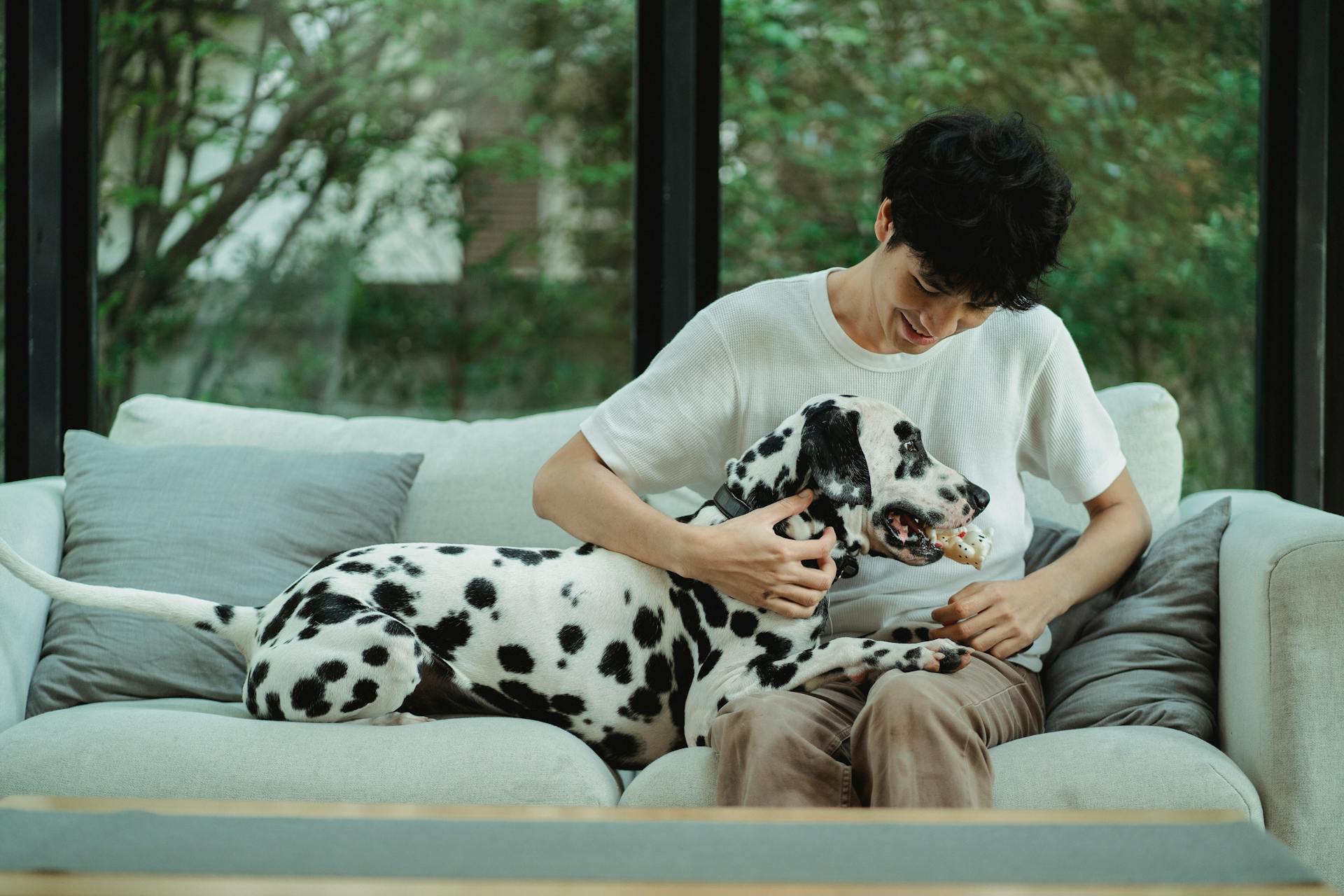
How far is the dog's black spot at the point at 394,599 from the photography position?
2.04 meters

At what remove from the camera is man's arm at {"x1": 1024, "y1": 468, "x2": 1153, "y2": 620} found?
6.77ft

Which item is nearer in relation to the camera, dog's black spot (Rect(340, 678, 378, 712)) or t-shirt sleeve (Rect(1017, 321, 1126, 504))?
dog's black spot (Rect(340, 678, 378, 712))

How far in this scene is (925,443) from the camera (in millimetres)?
2125

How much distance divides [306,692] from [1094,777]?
137cm

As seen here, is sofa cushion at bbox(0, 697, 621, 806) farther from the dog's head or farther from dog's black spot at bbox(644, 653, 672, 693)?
the dog's head

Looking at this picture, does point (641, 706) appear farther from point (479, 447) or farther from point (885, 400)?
point (479, 447)

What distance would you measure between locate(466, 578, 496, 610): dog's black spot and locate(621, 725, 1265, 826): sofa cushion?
1.47 feet

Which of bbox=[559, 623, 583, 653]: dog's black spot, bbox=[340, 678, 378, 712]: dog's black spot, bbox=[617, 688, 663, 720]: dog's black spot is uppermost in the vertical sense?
bbox=[559, 623, 583, 653]: dog's black spot

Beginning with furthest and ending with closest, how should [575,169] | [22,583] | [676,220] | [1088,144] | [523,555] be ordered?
[575,169] < [1088,144] < [676,220] < [22,583] < [523,555]

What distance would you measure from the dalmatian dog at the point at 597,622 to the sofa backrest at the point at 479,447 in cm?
52

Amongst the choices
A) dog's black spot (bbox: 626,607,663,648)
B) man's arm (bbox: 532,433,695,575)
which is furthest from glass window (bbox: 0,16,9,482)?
dog's black spot (bbox: 626,607,663,648)

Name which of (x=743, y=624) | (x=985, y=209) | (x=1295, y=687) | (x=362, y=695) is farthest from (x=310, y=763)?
(x=1295, y=687)

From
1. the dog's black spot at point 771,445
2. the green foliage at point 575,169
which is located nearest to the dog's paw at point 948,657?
the dog's black spot at point 771,445

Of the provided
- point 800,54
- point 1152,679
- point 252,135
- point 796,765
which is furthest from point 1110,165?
point 252,135
